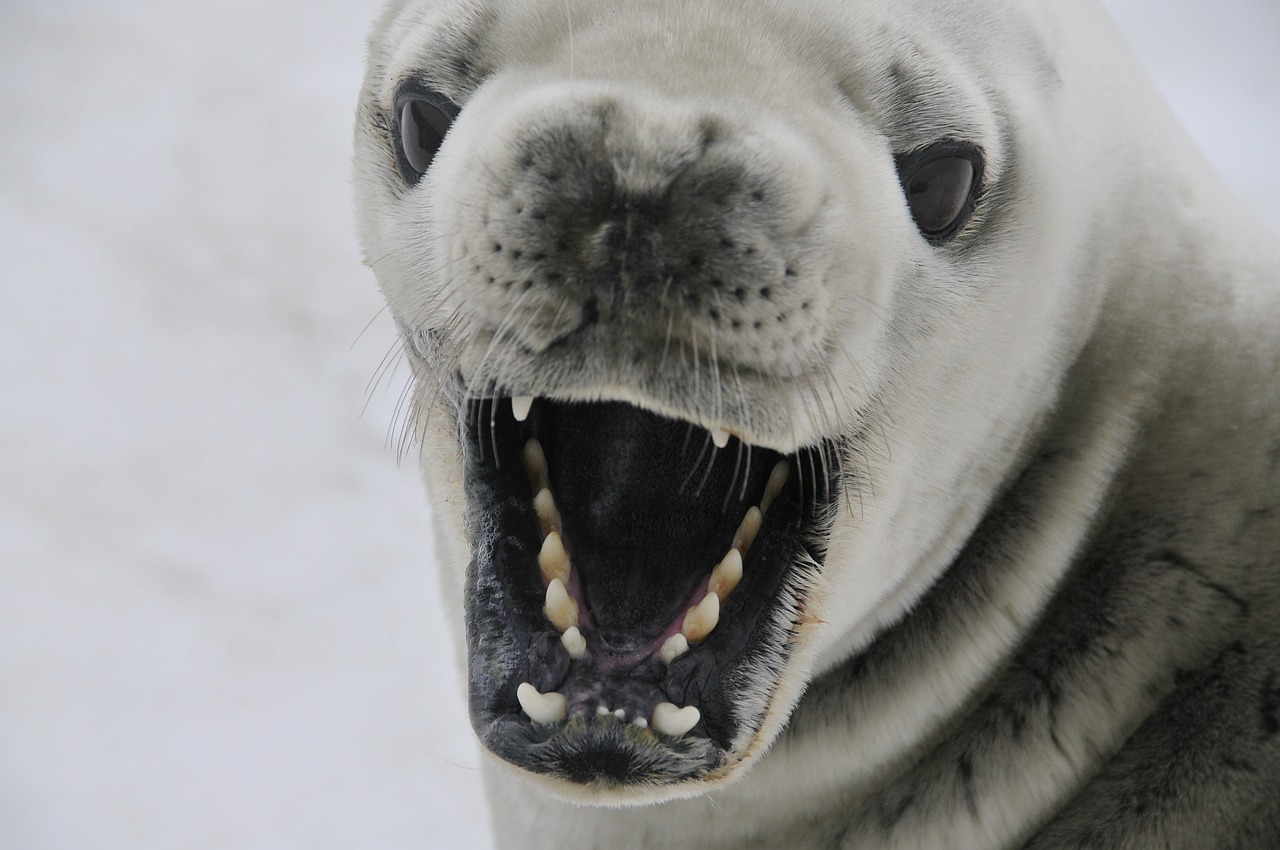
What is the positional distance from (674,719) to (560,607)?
152 mm

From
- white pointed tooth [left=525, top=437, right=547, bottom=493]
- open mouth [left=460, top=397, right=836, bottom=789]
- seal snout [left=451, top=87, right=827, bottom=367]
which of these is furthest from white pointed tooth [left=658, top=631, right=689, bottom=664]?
seal snout [left=451, top=87, right=827, bottom=367]

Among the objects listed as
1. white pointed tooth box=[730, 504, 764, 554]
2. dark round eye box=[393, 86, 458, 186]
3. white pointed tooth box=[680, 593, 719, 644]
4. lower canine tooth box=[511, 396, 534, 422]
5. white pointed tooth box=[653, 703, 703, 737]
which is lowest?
white pointed tooth box=[653, 703, 703, 737]

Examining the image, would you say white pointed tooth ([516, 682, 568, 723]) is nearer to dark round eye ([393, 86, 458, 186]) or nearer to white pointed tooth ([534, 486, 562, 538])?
white pointed tooth ([534, 486, 562, 538])

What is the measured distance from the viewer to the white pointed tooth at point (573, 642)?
1179 millimetres

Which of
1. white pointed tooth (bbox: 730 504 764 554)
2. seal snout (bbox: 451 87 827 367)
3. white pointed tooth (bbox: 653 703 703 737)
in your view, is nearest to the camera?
→ seal snout (bbox: 451 87 827 367)

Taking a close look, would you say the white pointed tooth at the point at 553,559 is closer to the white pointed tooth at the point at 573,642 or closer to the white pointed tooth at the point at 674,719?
the white pointed tooth at the point at 573,642

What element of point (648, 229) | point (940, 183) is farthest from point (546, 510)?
point (940, 183)

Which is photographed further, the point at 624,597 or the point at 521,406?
the point at 624,597

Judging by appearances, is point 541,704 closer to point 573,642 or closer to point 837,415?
point 573,642

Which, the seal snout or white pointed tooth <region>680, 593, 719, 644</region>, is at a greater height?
the seal snout

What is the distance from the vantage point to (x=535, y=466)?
4.25 feet

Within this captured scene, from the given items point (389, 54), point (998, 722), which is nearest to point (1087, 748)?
point (998, 722)

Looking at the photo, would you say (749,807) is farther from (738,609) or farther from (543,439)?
(543,439)

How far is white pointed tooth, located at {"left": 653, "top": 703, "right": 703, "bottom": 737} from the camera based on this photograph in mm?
1146
